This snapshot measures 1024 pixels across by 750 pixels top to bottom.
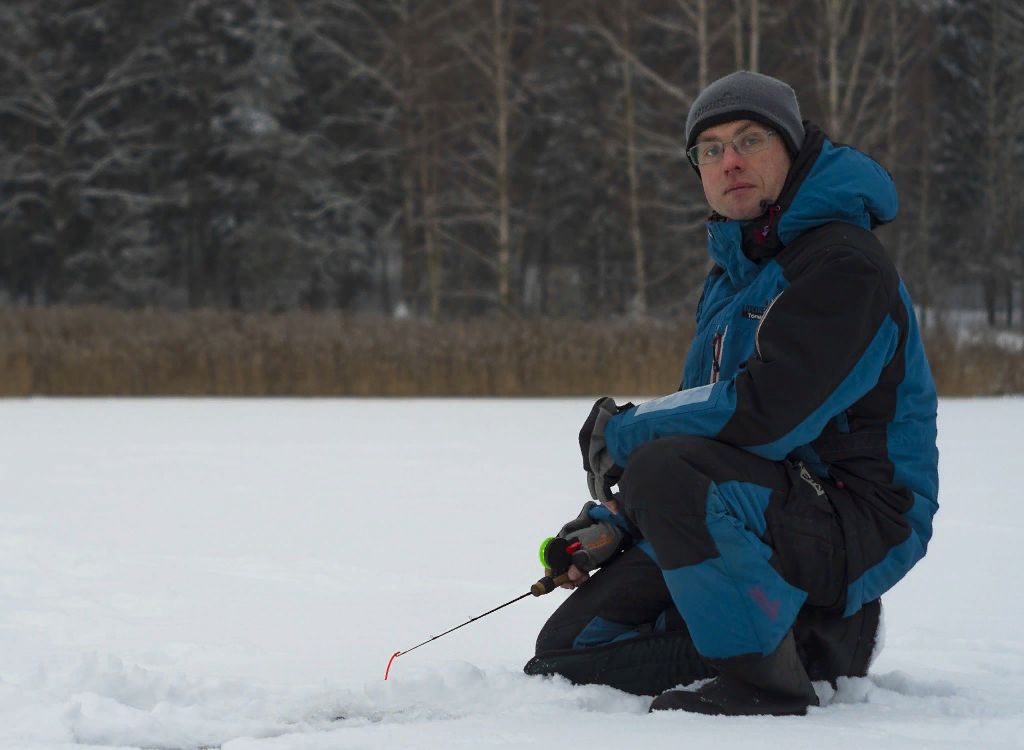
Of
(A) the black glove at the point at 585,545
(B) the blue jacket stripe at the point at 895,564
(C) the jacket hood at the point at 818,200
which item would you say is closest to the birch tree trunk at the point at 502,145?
(A) the black glove at the point at 585,545

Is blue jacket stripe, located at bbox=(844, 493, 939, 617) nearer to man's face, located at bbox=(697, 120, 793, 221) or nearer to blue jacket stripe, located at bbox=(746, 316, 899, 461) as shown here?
blue jacket stripe, located at bbox=(746, 316, 899, 461)

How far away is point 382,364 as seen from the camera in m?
9.59

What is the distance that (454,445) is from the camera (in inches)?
257

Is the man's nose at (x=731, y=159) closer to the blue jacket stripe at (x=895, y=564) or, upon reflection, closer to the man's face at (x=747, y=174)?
the man's face at (x=747, y=174)

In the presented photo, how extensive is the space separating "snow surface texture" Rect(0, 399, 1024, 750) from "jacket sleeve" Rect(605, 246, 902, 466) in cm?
53

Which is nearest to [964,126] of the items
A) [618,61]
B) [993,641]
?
[618,61]

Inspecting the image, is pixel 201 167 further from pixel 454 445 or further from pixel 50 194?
pixel 454 445

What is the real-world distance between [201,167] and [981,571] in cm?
2332

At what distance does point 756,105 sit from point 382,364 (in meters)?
7.69

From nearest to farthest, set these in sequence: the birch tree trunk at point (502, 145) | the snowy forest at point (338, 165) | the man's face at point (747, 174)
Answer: the man's face at point (747, 174) < the birch tree trunk at point (502, 145) < the snowy forest at point (338, 165)

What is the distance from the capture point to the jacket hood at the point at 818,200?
6.59 ft

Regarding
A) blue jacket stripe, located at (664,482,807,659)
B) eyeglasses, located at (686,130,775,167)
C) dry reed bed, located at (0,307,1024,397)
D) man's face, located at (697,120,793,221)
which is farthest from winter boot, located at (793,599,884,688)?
dry reed bed, located at (0,307,1024,397)

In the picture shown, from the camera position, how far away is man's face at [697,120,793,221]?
2119 millimetres

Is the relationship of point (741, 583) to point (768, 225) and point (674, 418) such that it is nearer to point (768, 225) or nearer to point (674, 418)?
point (674, 418)
